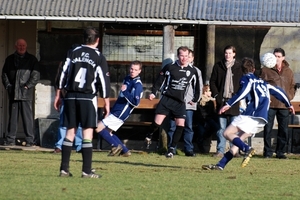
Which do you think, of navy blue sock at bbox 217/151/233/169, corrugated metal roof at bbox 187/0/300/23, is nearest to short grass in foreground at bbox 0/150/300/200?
navy blue sock at bbox 217/151/233/169

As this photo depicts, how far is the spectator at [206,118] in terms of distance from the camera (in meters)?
18.6

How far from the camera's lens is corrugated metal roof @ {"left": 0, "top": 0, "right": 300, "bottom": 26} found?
17.5m

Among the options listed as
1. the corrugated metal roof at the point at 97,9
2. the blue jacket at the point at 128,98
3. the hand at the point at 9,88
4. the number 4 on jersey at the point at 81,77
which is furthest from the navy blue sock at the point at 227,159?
the hand at the point at 9,88

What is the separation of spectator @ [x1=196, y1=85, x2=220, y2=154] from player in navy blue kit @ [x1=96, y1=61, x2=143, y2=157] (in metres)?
2.12

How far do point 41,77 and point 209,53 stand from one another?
11.8 feet

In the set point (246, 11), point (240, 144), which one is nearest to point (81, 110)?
point (240, 144)

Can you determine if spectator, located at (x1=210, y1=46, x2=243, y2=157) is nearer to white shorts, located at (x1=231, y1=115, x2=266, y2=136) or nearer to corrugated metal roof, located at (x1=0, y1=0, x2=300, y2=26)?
corrugated metal roof, located at (x1=0, y1=0, x2=300, y2=26)

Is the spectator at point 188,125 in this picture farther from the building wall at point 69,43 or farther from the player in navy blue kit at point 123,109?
the building wall at point 69,43

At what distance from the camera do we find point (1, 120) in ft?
66.2

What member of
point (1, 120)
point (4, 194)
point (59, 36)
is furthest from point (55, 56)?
point (4, 194)

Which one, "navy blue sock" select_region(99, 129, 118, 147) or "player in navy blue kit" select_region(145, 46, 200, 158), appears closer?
"navy blue sock" select_region(99, 129, 118, 147)

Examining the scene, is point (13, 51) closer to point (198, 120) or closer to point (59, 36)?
point (59, 36)

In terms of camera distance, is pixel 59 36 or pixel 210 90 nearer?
pixel 210 90

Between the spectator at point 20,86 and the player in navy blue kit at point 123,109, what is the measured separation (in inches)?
98.1
